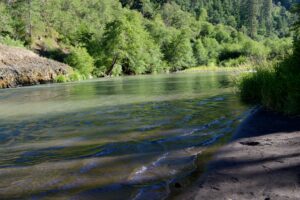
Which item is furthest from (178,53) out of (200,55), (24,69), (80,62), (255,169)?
(255,169)

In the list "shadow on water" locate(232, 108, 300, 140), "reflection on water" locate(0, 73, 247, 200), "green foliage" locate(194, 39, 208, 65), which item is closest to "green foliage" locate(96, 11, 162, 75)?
"green foliage" locate(194, 39, 208, 65)

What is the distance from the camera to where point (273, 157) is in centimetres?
587

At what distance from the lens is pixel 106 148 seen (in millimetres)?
7504

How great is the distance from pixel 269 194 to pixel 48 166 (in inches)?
152

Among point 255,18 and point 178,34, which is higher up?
point 255,18

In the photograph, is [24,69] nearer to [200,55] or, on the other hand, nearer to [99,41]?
[99,41]

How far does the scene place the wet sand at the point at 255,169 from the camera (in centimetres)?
446

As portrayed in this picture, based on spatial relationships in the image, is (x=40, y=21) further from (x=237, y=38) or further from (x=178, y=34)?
(x=237, y=38)

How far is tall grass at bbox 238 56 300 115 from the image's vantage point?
9.45 meters

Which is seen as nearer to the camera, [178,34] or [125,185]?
[125,185]

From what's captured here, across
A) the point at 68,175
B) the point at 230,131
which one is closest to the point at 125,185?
the point at 68,175

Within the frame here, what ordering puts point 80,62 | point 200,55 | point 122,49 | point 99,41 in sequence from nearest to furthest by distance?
point 80,62, point 122,49, point 99,41, point 200,55

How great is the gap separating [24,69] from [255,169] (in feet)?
115

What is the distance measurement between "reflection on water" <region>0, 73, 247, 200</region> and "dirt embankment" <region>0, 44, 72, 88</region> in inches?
914
